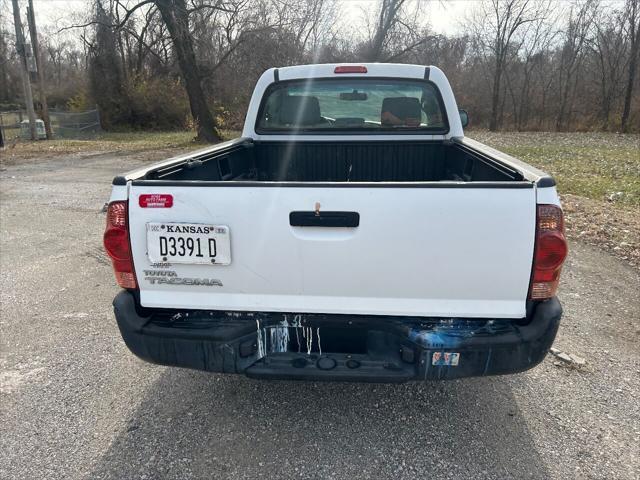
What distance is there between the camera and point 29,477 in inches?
88.0

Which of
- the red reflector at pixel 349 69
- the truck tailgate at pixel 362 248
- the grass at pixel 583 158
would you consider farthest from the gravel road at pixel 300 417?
the grass at pixel 583 158

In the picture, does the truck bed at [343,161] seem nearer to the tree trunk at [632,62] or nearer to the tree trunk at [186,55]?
the tree trunk at [186,55]

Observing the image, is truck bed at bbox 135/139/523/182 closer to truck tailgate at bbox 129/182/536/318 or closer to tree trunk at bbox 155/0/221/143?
truck tailgate at bbox 129/182/536/318

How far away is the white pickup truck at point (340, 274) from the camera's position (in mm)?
1998

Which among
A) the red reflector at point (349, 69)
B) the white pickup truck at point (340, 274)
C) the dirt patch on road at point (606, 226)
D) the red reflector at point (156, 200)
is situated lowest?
the dirt patch on road at point (606, 226)

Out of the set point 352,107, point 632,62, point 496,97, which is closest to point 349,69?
point 352,107

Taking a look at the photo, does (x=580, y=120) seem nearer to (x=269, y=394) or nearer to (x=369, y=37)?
(x=369, y=37)

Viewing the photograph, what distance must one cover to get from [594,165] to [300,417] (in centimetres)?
1209

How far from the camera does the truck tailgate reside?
1.99m

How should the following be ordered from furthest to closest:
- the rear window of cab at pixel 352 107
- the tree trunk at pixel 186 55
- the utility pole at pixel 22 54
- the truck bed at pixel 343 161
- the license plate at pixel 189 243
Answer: the utility pole at pixel 22 54 → the tree trunk at pixel 186 55 → the rear window of cab at pixel 352 107 → the truck bed at pixel 343 161 → the license plate at pixel 189 243

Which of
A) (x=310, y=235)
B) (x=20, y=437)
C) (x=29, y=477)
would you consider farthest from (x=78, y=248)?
(x=310, y=235)

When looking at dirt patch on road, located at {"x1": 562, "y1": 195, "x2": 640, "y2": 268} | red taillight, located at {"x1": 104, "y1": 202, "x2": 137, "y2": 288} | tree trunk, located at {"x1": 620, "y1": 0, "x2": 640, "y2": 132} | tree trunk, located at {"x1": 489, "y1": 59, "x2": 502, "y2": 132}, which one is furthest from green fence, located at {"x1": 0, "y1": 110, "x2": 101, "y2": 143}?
tree trunk, located at {"x1": 620, "y1": 0, "x2": 640, "y2": 132}

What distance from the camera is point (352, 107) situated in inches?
167

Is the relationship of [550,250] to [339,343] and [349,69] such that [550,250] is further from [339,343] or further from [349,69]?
[349,69]
